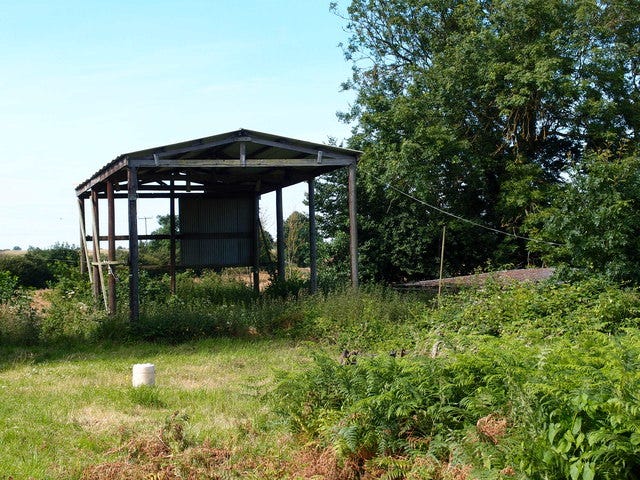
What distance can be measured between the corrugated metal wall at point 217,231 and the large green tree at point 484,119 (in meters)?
4.86

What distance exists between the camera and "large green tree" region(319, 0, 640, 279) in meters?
21.3

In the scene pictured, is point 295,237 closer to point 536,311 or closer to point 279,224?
point 279,224

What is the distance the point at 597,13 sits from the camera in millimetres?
22234

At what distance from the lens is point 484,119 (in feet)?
76.7

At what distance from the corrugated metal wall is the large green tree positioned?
15.9 ft

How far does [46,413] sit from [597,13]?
20.6m

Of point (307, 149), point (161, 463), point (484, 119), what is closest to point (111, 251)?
point (307, 149)

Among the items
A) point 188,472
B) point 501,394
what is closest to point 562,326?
point 501,394

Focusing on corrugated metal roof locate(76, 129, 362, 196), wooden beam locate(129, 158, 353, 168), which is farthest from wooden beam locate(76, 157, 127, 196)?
wooden beam locate(129, 158, 353, 168)

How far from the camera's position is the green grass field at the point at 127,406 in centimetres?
586

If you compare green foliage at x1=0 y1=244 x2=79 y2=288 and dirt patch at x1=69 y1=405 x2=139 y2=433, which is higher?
green foliage at x1=0 y1=244 x2=79 y2=288

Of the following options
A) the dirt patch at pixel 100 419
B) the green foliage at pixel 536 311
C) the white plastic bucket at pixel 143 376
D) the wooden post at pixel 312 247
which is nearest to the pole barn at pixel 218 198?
the wooden post at pixel 312 247

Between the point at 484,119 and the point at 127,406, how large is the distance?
18147 millimetres

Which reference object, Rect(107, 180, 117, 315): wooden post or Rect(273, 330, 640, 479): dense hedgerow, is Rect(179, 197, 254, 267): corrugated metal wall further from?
Rect(273, 330, 640, 479): dense hedgerow
